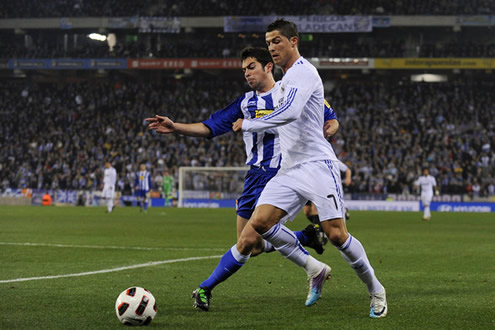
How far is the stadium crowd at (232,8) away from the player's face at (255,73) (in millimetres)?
42017

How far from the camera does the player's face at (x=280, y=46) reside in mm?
6223

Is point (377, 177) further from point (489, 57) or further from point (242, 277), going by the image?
point (242, 277)

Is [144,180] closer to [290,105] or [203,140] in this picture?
[203,140]

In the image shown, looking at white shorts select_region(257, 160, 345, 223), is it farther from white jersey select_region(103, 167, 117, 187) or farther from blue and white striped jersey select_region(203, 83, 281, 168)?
white jersey select_region(103, 167, 117, 187)

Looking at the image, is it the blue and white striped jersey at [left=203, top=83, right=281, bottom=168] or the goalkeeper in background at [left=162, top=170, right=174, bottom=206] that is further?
the goalkeeper in background at [left=162, top=170, right=174, bottom=206]

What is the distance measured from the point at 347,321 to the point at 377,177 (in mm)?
34278

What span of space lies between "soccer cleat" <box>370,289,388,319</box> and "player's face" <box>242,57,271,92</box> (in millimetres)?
2491

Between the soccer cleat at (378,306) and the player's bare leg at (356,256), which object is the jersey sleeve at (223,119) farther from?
the soccer cleat at (378,306)

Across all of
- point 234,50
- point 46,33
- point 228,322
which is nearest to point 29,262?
point 228,322

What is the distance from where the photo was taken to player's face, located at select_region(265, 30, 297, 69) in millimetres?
6223

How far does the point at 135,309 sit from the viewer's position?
566 centimetres

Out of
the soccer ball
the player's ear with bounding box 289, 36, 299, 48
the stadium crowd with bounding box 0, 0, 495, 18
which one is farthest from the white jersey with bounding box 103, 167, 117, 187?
the soccer ball

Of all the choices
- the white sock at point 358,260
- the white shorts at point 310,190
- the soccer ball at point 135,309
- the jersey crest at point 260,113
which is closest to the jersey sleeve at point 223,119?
the jersey crest at point 260,113

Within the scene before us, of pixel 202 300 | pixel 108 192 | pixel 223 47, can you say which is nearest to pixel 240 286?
pixel 202 300
